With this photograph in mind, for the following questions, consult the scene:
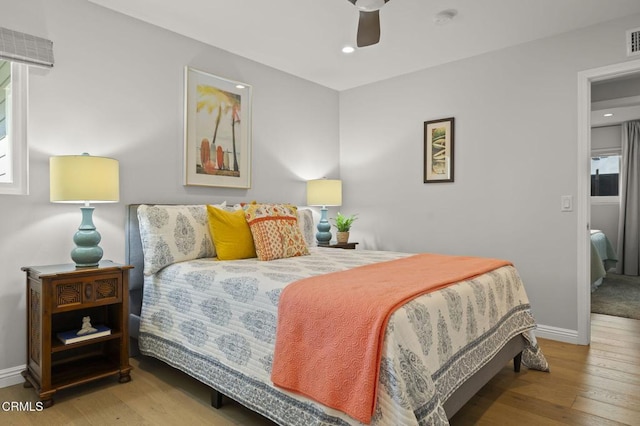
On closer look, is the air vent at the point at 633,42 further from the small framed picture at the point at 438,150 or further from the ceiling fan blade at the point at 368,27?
the ceiling fan blade at the point at 368,27

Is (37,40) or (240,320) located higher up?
(37,40)

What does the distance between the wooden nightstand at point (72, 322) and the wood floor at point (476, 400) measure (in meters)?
0.10

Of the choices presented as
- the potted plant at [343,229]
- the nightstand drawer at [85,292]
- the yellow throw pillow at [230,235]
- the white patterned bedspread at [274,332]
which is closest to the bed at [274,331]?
the white patterned bedspread at [274,332]

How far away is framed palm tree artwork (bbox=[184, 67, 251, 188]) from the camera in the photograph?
328 centimetres

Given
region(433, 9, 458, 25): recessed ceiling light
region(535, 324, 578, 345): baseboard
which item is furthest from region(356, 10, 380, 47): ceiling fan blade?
region(535, 324, 578, 345): baseboard

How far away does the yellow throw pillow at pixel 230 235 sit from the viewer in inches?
107

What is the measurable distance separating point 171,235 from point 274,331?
1243 millimetres

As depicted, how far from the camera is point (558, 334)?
3.25m

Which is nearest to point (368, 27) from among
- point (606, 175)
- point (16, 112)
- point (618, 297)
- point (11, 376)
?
point (16, 112)

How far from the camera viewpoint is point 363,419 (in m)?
1.35

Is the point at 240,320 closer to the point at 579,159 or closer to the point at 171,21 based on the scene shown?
the point at 171,21

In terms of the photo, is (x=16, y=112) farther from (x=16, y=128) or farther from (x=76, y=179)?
(x=76, y=179)

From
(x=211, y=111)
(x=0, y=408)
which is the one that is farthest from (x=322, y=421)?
(x=211, y=111)

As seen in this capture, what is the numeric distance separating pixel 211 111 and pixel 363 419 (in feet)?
9.31
